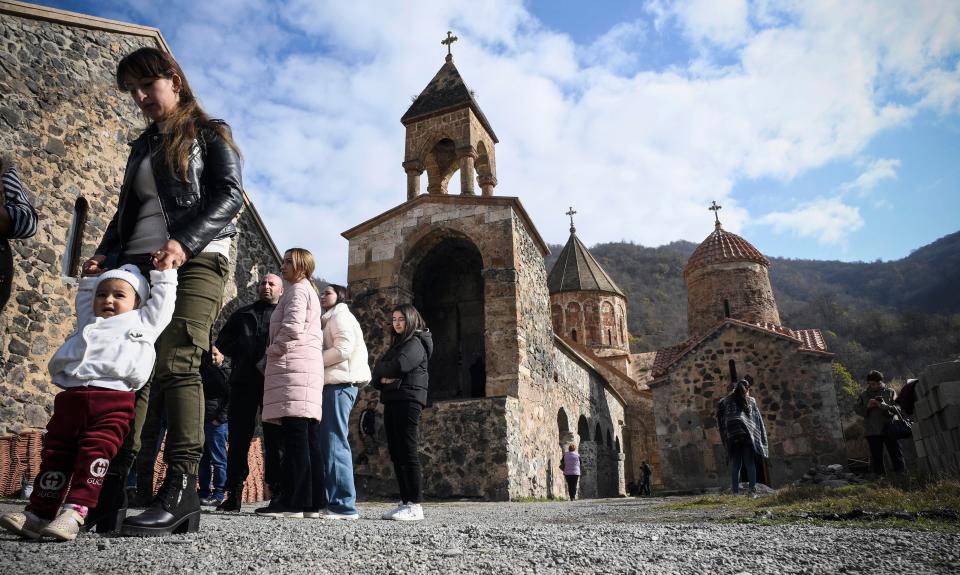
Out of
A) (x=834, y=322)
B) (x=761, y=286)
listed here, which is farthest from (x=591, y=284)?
(x=834, y=322)

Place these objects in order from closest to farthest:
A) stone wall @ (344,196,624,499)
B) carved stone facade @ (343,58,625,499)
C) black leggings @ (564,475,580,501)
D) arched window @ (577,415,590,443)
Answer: stone wall @ (344,196,624,499) → carved stone facade @ (343,58,625,499) → black leggings @ (564,475,580,501) → arched window @ (577,415,590,443)

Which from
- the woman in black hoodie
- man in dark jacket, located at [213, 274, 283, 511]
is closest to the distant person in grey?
the woman in black hoodie

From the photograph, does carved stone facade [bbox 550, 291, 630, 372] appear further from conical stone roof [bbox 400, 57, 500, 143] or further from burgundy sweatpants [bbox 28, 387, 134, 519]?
burgundy sweatpants [bbox 28, 387, 134, 519]

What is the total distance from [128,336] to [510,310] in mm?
7703

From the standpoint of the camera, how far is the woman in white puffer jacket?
162 inches

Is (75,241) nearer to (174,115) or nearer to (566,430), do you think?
(174,115)

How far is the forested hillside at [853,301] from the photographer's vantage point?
44.5 meters

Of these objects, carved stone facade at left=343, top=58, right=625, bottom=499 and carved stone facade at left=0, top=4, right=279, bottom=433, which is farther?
carved stone facade at left=343, top=58, right=625, bottom=499

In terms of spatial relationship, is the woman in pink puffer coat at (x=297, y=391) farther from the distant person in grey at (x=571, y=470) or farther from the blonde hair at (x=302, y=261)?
the distant person in grey at (x=571, y=470)

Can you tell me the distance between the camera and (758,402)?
44.3 feet

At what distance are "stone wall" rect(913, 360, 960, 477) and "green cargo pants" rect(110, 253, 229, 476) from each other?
529cm

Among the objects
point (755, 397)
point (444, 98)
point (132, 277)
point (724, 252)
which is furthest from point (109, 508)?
point (724, 252)

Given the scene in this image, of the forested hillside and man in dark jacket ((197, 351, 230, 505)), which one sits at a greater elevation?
the forested hillside

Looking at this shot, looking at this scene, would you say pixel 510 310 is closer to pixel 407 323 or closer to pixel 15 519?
pixel 407 323
